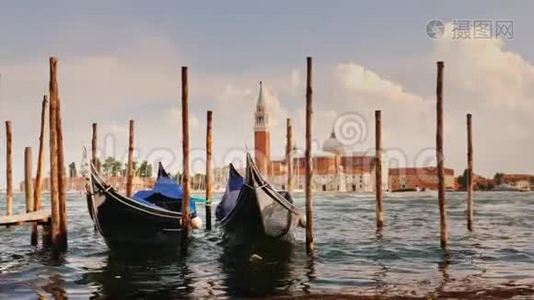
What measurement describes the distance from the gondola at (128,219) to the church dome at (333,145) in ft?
357

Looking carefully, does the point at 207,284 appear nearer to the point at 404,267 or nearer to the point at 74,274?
the point at 74,274

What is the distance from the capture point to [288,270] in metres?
12.8

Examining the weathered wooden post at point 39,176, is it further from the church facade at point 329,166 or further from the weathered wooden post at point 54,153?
the church facade at point 329,166

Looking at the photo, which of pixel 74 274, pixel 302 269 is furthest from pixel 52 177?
pixel 302 269

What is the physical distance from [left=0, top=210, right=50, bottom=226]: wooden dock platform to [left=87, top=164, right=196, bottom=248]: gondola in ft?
3.40

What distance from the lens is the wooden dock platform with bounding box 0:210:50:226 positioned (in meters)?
13.7

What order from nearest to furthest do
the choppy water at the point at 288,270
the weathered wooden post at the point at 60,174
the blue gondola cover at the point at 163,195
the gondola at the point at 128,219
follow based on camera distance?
the choppy water at the point at 288,270 < the weathered wooden post at the point at 60,174 < the gondola at the point at 128,219 < the blue gondola cover at the point at 163,195

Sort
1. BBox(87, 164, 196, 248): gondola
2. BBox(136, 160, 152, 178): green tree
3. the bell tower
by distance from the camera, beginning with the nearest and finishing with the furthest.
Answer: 1. BBox(87, 164, 196, 248): gondola
2. BBox(136, 160, 152, 178): green tree
3. the bell tower

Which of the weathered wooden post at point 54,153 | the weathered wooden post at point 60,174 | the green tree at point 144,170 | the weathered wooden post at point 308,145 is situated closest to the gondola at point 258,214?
the weathered wooden post at point 308,145

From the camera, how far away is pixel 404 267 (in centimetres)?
1357

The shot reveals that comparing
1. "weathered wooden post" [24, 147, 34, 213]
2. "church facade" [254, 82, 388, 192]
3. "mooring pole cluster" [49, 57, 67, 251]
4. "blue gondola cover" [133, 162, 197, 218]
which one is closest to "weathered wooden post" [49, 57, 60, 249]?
"mooring pole cluster" [49, 57, 67, 251]

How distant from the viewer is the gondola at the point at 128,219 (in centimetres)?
1488

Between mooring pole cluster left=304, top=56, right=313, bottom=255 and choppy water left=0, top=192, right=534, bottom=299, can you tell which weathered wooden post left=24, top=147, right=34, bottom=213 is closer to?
choppy water left=0, top=192, right=534, bottom=299

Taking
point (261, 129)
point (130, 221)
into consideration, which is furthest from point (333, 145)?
point (130, 221)
